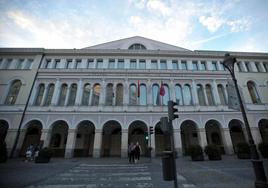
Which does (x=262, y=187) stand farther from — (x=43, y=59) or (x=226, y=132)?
(x=43, y=59)

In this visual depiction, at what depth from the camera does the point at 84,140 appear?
2027 centimetres

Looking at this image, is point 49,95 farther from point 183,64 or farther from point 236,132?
point 236,132

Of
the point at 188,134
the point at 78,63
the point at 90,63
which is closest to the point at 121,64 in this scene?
the point at 90,63

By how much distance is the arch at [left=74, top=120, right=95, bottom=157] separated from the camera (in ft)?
64.1

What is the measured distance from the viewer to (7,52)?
2080 cm

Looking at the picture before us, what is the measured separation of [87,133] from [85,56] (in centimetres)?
1226

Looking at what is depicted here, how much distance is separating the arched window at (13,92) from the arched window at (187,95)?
79.4 feet

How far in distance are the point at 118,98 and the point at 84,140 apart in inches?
330

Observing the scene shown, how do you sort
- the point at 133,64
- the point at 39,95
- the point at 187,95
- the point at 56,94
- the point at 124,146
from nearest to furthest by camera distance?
the point at 124,146 → the point at 56,94 → the point at 39,95 → the point at 187,95 → the point at 133,64

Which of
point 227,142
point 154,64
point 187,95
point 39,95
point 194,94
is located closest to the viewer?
point 227,142

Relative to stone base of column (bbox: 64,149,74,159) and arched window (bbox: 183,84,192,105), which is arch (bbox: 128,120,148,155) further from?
stone base of column (bbox: 64,149,74,159)

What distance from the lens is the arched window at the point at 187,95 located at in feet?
63.3

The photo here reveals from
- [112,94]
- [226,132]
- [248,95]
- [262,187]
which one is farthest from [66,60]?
[248,95]

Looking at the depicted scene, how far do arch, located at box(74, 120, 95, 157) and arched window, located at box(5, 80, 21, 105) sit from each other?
9.93 m
